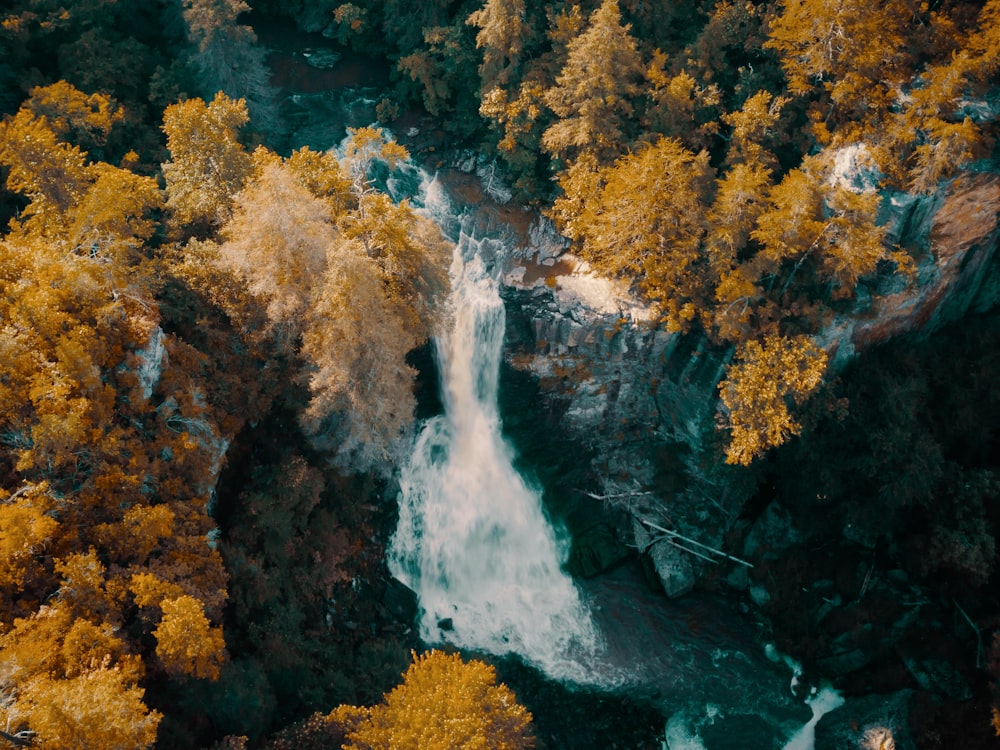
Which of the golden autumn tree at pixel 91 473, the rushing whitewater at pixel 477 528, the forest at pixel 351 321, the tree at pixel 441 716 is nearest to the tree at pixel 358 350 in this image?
the forest at pixel 351 321

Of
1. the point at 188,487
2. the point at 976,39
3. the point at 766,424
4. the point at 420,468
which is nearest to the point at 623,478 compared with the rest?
the point at 766,424

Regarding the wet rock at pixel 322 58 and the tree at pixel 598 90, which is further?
the wet rock at pixel 322 58

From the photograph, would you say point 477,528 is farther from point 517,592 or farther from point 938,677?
point 938,677

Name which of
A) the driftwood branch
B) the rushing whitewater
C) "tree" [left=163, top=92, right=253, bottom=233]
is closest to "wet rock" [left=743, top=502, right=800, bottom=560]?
the driftwood branch

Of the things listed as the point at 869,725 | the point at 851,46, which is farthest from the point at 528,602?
the point at 851,46

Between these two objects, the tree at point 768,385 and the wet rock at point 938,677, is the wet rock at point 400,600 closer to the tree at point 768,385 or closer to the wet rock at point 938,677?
the tree at point 768,385

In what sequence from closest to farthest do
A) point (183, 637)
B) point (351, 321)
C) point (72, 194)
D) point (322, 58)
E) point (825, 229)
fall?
point (183, 637) < point (351, 321) < point (825, 229) < point (72, 194) < point (322, 58)

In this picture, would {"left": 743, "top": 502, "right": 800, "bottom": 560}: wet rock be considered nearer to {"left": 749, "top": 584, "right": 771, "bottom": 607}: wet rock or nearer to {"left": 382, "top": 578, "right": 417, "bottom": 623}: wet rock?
{"left": 749, "top": 584, "right": 771, "bottom": 607}: wet rock

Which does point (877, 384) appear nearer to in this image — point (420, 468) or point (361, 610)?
point (420, 468)
